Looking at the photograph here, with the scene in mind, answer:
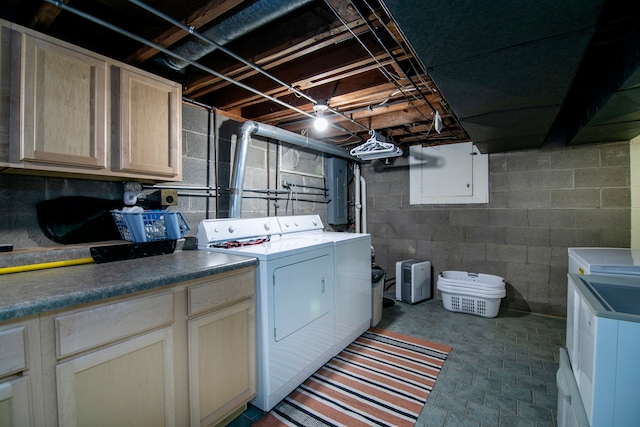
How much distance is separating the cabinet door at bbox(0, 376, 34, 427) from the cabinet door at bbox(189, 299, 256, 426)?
0.57 m

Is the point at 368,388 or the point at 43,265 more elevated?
the point at 43,265

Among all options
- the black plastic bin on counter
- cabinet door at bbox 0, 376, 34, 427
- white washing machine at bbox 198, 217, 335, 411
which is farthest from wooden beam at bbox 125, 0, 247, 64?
the black plastic bin on counter

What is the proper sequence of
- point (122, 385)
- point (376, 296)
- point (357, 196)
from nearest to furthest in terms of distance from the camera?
point (122, 385)
point (376, 296)
point (357, 196)

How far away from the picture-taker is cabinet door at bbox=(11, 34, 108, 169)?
4.42 feet

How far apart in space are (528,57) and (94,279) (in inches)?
88.0

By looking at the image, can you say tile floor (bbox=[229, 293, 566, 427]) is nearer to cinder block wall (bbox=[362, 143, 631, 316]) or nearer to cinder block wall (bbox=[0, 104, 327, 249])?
cinder block wall (bbox=[362, 143, 631, 316])

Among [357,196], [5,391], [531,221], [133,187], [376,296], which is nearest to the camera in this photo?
[5,391]

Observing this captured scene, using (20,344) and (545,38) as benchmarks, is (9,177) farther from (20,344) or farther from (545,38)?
(545,38)

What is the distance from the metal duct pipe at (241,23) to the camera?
4.22ft

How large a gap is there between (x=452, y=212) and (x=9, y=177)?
4.19 metres

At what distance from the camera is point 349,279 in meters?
2.57

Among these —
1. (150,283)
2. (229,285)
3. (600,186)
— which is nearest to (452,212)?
(600,186)

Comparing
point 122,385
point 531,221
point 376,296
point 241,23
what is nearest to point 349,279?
point 376,296

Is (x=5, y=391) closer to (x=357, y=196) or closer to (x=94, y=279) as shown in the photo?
(x=94, y=279)
